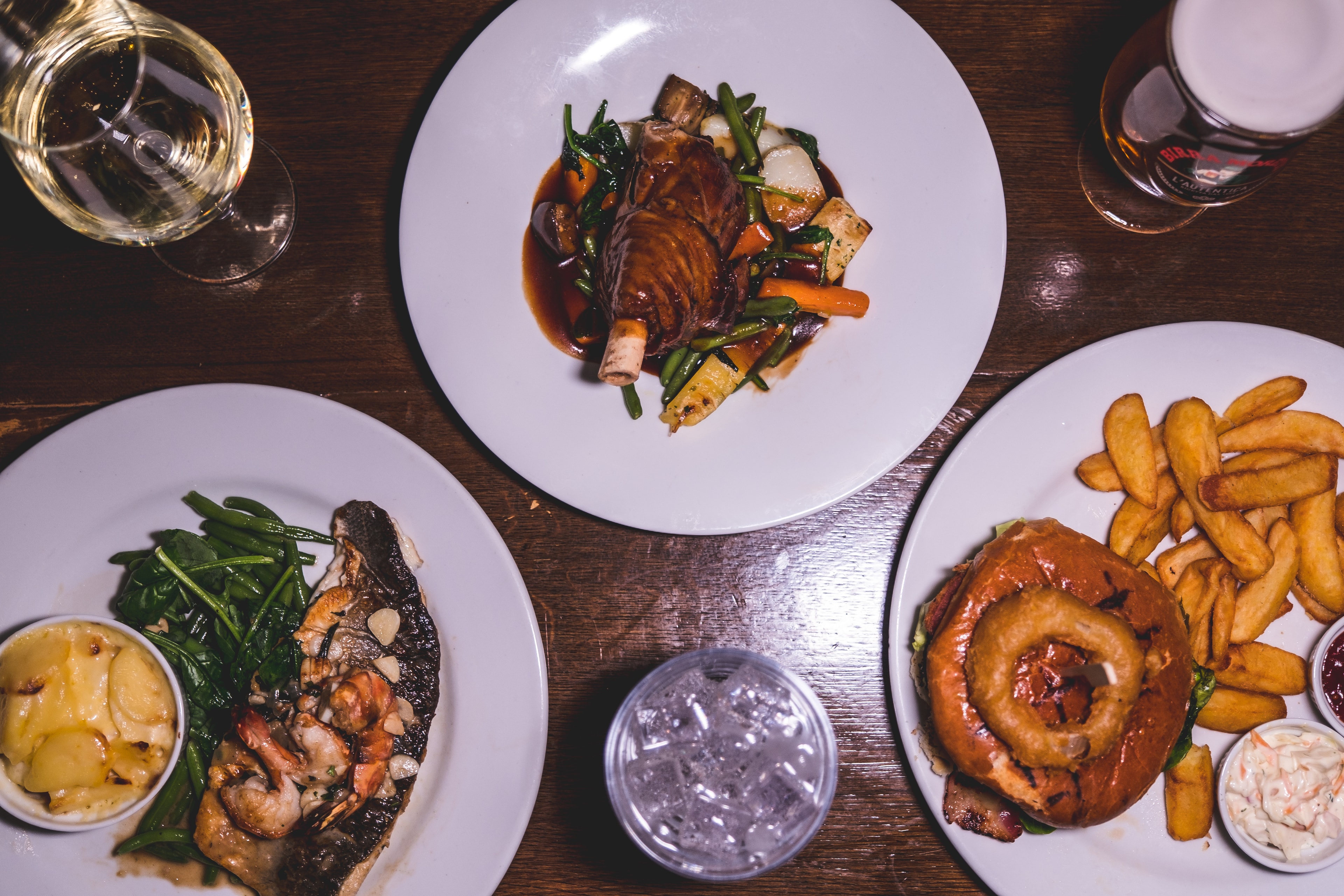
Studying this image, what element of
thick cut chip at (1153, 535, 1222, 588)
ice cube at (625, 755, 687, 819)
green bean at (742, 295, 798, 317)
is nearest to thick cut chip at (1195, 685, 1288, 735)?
thick cut chip at (1153, 535, 1222, 588)

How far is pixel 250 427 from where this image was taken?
2580mm

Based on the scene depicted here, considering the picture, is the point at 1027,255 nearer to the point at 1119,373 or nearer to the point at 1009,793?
the point at 1119,373

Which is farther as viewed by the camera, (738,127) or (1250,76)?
(738,127)

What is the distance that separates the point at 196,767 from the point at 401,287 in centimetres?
168

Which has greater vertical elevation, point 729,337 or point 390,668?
point 729,337

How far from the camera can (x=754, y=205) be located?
271 cm

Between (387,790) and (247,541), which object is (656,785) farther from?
(247,541)

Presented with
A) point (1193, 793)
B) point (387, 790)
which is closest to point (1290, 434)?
point (1193, 793)

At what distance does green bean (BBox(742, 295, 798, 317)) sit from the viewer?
8.62 ft

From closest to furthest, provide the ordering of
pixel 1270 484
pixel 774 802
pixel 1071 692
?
pixel 774 802, pixel 1071 692, pixel 1270 484

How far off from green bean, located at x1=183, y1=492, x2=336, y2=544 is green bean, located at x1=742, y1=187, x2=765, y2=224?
1.73 metres

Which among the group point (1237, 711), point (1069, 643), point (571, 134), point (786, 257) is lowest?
point (1237, 711)

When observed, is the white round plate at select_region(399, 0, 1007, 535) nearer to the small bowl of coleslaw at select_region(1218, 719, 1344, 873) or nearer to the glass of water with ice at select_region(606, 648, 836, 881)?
the glass of water with ice at select_region(606, 648, 836, 881)

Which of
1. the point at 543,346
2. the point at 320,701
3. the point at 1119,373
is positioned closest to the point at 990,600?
the point at 1119,373
